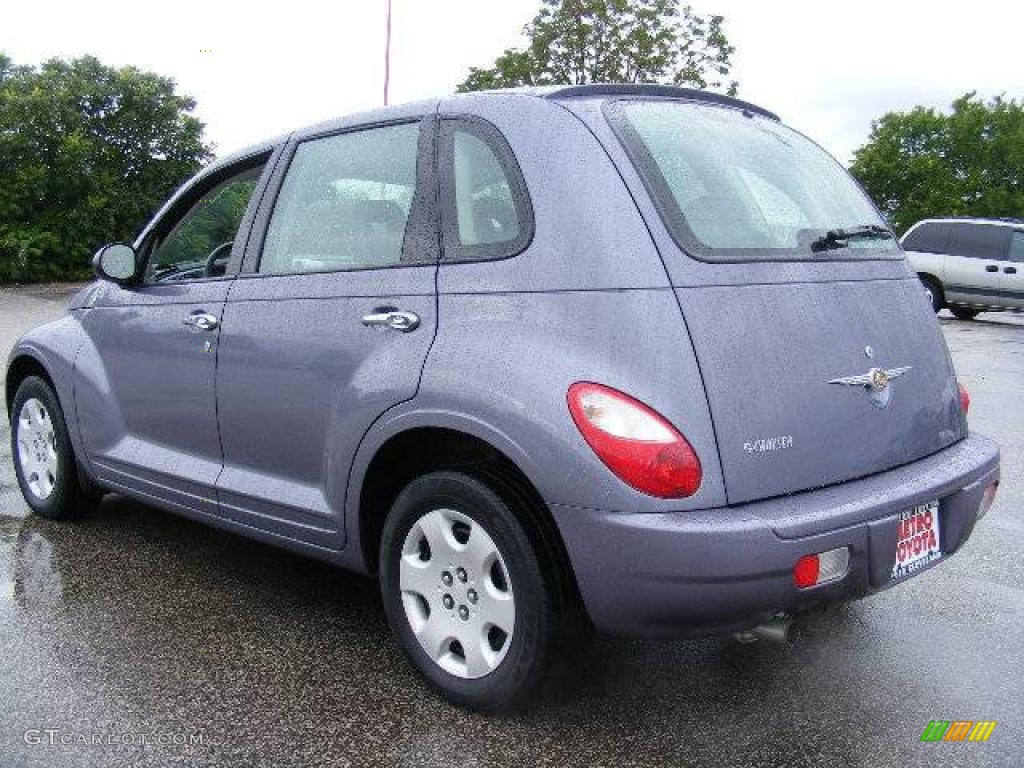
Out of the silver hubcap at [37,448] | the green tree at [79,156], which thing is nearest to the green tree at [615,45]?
the green tree at [79,156]

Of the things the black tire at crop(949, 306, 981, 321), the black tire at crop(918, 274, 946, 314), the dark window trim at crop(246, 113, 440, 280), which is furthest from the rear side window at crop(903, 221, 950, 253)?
the dark window trim at crop(246, 113, 440, 280)

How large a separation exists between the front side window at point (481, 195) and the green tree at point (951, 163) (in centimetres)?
5397

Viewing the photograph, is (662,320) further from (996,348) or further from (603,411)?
(996,348)

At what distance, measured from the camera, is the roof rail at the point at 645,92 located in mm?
3096

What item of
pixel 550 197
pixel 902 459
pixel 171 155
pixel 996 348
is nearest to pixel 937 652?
pixel 902 459

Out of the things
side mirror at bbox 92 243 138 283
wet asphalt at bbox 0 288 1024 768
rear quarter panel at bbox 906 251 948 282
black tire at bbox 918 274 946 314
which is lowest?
black tire at bbox 918 274 946 314

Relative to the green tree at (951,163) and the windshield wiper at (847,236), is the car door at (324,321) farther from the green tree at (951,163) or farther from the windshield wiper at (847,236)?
the green tree at (951,163)

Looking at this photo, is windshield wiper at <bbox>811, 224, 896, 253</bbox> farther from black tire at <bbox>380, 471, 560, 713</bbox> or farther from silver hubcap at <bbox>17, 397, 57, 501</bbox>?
silver hubcap at <bbox>17, 397, 57, 501</bbox>

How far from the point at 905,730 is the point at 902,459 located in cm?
74

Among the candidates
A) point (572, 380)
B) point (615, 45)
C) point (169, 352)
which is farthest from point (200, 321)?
point (615, 45)

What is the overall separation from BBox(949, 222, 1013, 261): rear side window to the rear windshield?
1648cm

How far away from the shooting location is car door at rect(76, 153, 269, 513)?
3.80 metres

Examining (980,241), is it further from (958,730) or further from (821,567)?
(821,567)

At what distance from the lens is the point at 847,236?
3.22 m
